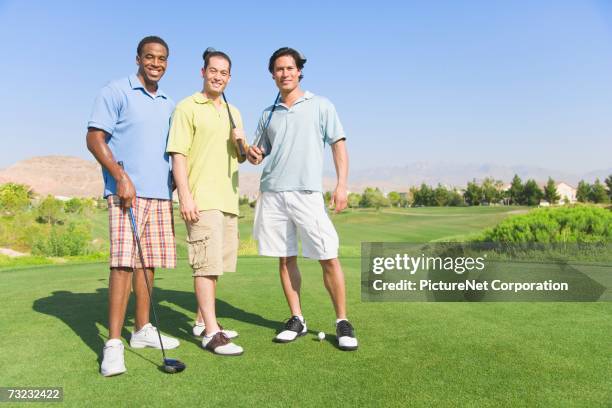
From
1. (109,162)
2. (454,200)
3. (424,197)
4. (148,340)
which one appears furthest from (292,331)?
(424,197)

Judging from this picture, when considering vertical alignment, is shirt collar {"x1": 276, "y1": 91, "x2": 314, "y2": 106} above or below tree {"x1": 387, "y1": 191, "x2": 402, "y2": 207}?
above

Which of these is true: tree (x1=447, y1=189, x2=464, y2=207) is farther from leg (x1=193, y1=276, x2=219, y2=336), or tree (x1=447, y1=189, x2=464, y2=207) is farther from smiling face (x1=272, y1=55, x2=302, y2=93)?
leg (x1=193, y1=276, x2=219, y2=336)

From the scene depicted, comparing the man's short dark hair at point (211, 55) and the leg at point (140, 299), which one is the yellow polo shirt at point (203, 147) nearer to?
the man's short dark hair at point (211, 55)

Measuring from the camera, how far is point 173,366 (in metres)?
3.26

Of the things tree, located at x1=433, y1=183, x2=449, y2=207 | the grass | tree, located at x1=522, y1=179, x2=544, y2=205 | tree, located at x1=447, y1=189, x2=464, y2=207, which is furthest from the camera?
tree, located at x1=447, y1=189, x2=464, y2=207

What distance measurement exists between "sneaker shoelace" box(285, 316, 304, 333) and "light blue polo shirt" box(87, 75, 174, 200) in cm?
137

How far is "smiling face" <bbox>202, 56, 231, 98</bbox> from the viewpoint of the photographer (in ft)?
13.3

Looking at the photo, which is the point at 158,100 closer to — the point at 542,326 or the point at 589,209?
the point at 542,326

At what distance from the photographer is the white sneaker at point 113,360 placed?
127 inches

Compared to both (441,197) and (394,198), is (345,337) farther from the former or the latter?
(394,198)

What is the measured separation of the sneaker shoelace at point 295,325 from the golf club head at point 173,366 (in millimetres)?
1034

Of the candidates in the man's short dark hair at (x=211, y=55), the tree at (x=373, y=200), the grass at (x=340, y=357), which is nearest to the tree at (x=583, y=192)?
the tree at (x=373, y=200)

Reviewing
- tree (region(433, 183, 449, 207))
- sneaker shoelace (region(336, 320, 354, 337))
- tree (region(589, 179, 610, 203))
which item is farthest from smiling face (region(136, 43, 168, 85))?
tree (region(433, 183, 449, 207))

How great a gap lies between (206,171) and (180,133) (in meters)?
0.34
